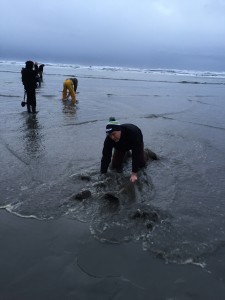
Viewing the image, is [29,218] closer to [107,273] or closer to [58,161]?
[107,273]

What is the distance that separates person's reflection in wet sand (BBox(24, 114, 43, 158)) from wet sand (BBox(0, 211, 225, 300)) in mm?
3934

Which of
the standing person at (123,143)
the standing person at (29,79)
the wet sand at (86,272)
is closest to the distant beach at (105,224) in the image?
the wet sand at (86,272)

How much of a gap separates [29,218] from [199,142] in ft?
22.6

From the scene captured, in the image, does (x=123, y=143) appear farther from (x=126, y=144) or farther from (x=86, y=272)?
(x=86, y=272)

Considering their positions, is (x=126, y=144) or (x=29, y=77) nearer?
(x=126, y=144)

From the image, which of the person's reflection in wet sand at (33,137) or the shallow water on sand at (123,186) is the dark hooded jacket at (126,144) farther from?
the person's reflection in wet sand at (33,137)

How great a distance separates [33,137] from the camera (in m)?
9.81

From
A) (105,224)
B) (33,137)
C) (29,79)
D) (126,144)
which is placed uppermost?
(29,79)

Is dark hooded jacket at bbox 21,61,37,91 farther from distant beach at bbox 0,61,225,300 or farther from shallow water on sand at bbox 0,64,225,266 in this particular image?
distant beach at bbox 0,61,225,300

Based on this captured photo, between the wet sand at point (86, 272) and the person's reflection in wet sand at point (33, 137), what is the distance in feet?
12.9

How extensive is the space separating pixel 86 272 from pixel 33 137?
257 inches

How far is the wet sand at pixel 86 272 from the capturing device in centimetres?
356

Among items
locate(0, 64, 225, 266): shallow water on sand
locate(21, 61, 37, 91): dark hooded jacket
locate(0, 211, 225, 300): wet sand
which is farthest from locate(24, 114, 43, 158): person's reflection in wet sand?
locate(0, 211, 225, 300): wet sand

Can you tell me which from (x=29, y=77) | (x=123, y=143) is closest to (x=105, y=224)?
(x=123, y=143)
